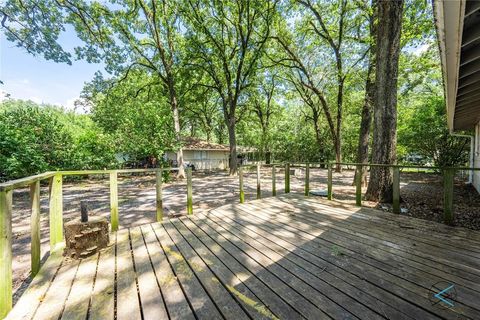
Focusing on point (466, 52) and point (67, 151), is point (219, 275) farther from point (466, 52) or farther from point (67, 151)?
point (67, 151)

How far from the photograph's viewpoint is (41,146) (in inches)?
405

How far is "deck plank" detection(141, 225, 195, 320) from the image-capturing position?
1.55 m

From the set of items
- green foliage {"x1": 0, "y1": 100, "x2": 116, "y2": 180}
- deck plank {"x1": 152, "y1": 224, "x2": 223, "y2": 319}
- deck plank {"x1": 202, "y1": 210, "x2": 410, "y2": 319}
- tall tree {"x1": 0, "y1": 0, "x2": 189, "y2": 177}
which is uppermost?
tall tree {"x1": 0, "y1": 0, "x2": 189, "y2": 177}

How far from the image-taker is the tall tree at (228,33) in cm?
1170

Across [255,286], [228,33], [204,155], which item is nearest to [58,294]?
[255,286]

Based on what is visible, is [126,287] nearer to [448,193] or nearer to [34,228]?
[34,228]

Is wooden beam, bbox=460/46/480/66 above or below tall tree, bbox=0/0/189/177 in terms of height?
below

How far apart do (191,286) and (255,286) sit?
57 cm

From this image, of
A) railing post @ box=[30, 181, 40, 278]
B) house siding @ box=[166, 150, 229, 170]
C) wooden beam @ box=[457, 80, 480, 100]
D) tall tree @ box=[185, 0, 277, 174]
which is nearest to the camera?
railing post @ box=[30, 181, 40, 278]

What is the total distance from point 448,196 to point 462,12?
2874 millimetres

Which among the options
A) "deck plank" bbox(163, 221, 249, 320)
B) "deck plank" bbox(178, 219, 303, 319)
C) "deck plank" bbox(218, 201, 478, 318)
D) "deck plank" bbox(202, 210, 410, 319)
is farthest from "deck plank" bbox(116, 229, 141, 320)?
"deck plank" bbox(218, 201, 478, 318)

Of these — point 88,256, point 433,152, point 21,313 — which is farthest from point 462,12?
point 433,152

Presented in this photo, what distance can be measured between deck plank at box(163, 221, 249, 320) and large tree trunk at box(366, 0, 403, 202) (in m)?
4.66

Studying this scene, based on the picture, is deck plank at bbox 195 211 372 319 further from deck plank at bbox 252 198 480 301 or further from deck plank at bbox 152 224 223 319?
deck plank at bbox 252 198 480 301
